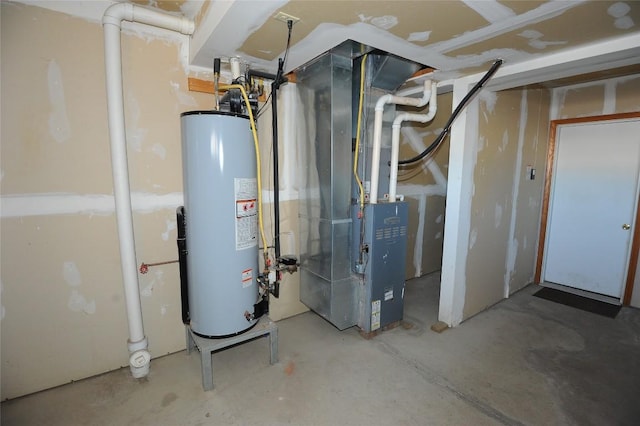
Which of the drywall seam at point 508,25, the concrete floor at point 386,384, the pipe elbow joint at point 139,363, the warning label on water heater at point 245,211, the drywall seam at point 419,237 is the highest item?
the drywall seam at point 508,25

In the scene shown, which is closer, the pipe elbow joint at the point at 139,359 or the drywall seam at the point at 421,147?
the pipe elbow joint at the point at 139,359

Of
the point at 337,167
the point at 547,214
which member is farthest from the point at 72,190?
the point at 547,214

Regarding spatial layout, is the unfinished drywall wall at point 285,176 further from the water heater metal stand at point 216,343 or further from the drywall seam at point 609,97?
the drywall seam at point 609,97

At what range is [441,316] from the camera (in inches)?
109

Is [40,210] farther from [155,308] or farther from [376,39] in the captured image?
[376,39]

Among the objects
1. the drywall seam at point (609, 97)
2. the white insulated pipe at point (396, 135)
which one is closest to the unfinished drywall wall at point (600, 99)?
the drywall seam at point (609, 97)

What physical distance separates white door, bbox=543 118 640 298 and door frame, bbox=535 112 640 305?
0.17ft

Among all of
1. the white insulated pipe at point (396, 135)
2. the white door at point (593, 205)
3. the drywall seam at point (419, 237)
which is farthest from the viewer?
the drywall seam at point (419, 237)

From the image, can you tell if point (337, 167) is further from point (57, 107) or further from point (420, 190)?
point (420, 190)

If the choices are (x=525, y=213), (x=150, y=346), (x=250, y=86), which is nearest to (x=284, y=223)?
(x=250, y=86)

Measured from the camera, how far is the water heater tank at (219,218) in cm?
180

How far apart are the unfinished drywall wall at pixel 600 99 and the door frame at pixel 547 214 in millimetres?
39

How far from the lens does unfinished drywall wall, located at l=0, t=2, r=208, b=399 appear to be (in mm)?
1677

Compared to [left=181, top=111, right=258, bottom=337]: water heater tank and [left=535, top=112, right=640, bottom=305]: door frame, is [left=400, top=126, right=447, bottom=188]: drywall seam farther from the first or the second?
[left=181, top=111, right=258, bottom=337]: water heater tank
